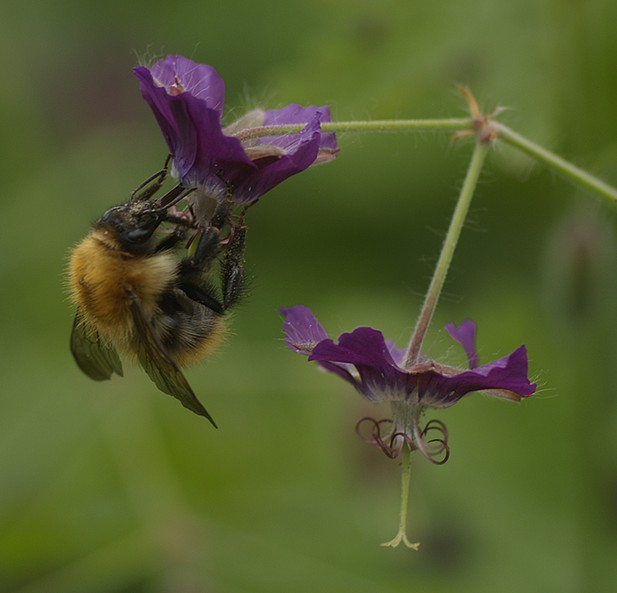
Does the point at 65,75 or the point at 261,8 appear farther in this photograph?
the point at 65,75

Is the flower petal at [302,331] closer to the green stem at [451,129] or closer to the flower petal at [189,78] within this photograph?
the green stem at [451,129]

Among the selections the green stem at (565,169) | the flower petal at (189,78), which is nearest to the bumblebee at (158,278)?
the flower petal at (189,78)

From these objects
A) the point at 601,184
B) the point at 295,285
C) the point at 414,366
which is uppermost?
the point at 295,285

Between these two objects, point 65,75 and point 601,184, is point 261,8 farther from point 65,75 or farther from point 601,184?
point 601,184

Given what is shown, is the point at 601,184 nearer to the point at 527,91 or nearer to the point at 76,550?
the point at 527,91

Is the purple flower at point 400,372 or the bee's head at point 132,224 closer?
the purple flower at point 400,372

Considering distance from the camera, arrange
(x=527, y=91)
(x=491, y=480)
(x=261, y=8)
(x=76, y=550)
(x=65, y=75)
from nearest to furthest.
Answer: (x=527, y=91)
(x=76, y=550)
(x=491, y=480)
(x=261, y=8)
(x=65, y=75)

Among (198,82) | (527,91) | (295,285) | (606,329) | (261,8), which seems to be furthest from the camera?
(261,8)

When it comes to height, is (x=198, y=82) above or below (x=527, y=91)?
below

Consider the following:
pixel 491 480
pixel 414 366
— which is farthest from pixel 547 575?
pixel 414 366
